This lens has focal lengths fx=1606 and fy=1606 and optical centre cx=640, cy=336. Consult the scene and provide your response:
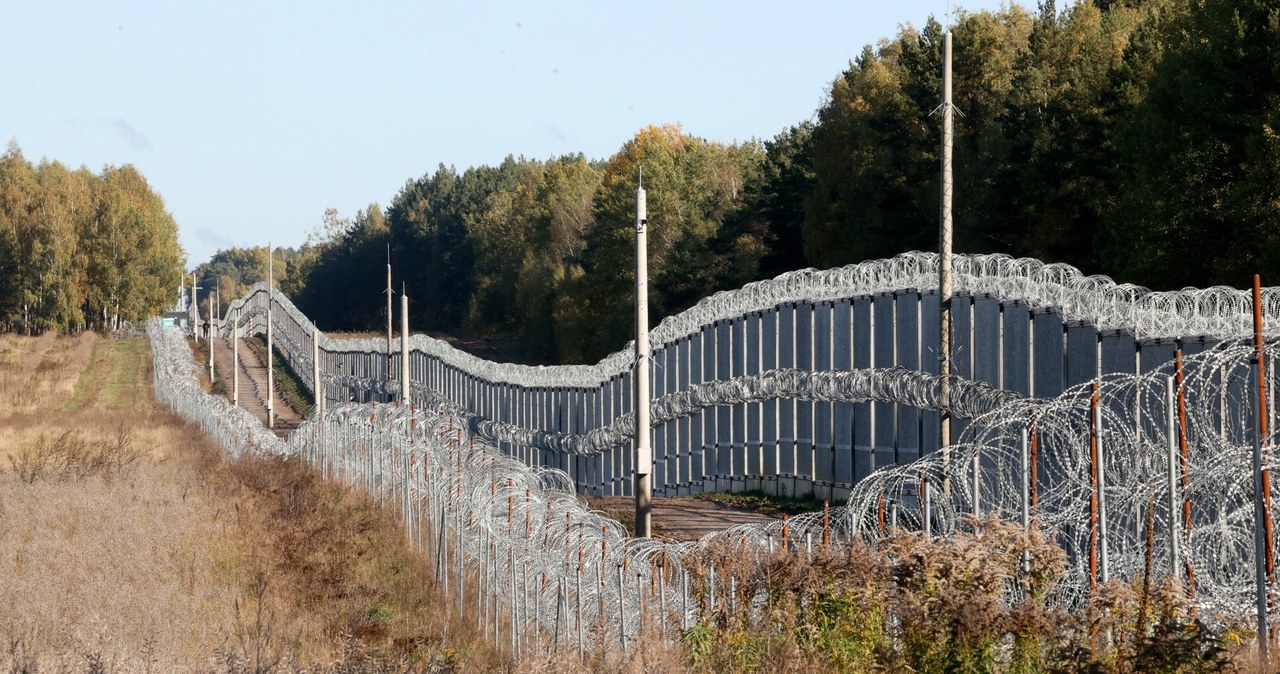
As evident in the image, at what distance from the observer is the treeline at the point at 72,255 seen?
Answer: 103562 millimetres

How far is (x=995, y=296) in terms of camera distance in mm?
27516

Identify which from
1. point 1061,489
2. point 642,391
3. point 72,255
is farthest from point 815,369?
point 72,255

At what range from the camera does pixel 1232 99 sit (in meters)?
35.2

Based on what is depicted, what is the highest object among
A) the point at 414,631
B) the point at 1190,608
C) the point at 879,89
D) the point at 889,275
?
the point at 879,89

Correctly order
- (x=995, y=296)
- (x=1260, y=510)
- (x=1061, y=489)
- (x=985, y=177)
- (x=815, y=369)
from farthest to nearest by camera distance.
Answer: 1. (x=985, y=177)
2. (x=815, y=369)
3. (x=995, y=296)
4. (x=1061, y=489)
5. (x=1260, y=510)

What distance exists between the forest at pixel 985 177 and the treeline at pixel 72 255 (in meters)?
25.0

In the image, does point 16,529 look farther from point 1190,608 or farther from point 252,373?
point 252,373

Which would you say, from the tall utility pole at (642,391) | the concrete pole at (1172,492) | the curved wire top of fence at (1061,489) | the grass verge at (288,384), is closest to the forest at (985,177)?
the curved wire top of fence at (1061,489)

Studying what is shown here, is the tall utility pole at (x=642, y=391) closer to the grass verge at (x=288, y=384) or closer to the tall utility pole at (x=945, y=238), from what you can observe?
the tall utility pole at (x=945, y=238)

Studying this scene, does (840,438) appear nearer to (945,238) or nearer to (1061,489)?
(945,238)

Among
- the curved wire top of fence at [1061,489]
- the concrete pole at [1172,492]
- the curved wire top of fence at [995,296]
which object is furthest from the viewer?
the curved wire top of fence at [995,296]

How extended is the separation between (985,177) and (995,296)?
23101mm

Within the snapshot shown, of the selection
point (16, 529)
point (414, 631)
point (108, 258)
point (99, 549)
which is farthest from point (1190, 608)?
point (108, 258)

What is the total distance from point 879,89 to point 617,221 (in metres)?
26.6
